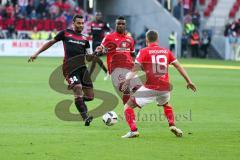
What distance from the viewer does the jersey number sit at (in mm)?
13375

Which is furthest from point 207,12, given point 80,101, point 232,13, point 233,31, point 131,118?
point 131,118

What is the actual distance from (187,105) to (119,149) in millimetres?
8021

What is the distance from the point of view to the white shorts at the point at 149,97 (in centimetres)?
1348

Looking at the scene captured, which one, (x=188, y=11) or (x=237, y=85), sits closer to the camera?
(x=237, y=85)

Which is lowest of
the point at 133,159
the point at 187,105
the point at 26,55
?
the point at 26,55

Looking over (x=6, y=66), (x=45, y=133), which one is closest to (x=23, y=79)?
(x=6, y=66)

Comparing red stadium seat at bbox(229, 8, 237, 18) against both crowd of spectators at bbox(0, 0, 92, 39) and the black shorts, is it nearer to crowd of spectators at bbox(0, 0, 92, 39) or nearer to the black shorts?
crowd of spectators at bbox(0, 0, 92, 39)

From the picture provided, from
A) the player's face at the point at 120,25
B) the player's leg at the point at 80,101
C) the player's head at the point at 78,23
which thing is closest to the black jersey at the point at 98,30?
the player's face at the point at 120,25

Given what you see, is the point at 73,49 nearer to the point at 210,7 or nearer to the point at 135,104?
the point at 135,104

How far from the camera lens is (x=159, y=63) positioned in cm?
1339

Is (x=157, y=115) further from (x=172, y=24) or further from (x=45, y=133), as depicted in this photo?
(x=172, y=24)

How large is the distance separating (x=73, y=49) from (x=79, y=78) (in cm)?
62

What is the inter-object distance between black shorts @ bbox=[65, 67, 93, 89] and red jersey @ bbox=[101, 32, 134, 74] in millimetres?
1073

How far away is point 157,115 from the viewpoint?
17.5 meters
